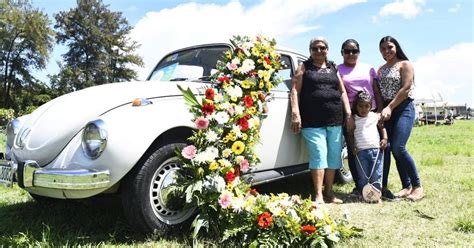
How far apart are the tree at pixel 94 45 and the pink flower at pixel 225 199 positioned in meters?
48.9

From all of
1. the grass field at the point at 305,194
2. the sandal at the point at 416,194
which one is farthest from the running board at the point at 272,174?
the sandal at the point at 416,194

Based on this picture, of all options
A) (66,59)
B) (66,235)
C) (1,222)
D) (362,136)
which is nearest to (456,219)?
(362,136)

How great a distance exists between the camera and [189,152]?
3.36 metres

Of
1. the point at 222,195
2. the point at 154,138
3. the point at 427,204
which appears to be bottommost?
the point at 427,204

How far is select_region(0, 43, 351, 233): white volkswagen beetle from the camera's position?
10.2ft

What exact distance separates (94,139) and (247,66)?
5.05 ft

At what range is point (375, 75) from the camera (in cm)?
525

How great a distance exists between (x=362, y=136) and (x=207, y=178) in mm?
2340

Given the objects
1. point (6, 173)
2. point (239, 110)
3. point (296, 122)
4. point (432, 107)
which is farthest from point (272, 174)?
point (432, 107)

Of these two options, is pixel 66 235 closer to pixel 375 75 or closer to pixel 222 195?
pixel 222 195

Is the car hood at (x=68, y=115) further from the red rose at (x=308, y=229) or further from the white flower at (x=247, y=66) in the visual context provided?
the red rose at (x=308, y=229)

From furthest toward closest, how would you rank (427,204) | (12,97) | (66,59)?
(66,59) < (12,97) < (427,204)

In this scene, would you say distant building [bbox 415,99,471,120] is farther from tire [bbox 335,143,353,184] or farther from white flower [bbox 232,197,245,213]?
white flower [bbox 232,197,245,213]

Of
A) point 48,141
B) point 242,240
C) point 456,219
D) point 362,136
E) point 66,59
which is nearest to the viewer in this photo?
point 242,240
